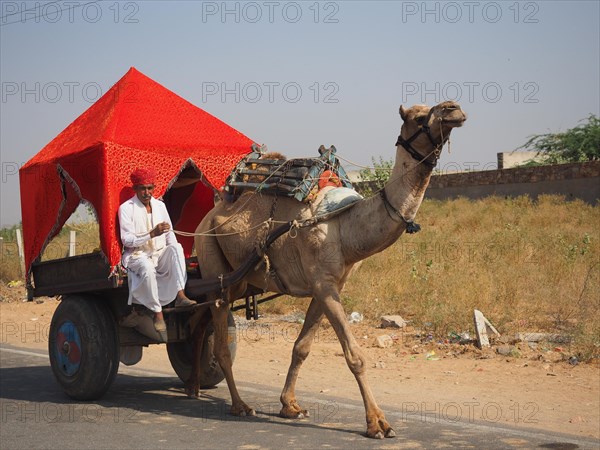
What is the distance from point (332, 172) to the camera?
823cm

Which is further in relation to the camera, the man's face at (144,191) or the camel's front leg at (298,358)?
the man's face at (144,191)

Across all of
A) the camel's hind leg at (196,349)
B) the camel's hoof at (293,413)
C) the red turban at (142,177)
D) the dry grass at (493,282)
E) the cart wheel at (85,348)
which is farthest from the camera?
the dry grass at (493,282)

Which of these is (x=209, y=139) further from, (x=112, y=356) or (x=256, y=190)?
(x=112, y=356)

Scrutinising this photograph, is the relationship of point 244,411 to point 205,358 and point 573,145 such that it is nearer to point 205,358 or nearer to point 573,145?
point 205,358

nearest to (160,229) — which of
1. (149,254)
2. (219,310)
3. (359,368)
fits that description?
(149,254)

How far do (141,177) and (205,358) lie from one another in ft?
7.60

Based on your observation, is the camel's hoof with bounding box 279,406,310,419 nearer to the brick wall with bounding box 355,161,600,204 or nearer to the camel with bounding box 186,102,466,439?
the camel with bounding box 186,102,466,439

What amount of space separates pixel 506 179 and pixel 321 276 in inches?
936

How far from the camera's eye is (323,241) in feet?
24.8

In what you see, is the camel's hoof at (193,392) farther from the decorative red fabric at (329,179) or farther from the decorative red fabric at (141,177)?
the decorative red fabric at (329,179)

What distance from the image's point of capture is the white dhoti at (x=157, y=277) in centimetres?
819

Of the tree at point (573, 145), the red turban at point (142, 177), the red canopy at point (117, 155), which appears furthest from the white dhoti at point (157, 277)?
the tree at point (573, 145)

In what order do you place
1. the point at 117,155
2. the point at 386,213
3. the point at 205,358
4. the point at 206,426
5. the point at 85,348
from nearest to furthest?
the point at 386,213
the point at 206,426
the point at 117,155
the point at 85,348
the point at 205,358

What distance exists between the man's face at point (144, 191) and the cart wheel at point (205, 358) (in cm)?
168
